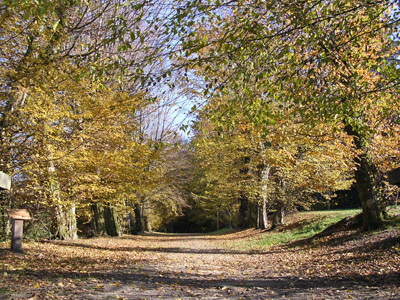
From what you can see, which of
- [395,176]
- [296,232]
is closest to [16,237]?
[395,176]

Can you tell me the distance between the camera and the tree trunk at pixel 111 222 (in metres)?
19.1

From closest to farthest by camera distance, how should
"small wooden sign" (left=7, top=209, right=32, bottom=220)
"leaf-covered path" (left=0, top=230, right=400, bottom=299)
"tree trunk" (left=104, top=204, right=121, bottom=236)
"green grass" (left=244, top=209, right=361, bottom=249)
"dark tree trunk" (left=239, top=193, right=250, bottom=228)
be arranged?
"leaf-covered path" (left=0, top=230, right=400, bottom=299) < "small wooden sign" (left=7, top=209, right=32, bottom=220) < "green grass" (left=244, top=209, right=361, bottom=249) < "tree trunk" (left=104, top=204, right=121, bottom=236) < "dark tree trunk" (left=239, top=193, right=250, bottom=228)

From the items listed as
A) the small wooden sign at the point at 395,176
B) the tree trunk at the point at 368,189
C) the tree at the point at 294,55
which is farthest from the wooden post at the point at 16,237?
the tree trunk at the point at 368,189

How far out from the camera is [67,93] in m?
11.8

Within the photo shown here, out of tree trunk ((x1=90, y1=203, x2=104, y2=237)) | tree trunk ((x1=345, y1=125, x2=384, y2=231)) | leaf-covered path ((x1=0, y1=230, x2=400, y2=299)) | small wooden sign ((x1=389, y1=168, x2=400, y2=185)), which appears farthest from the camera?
tree trunk ((x1=90, y1=203, x2=104, y2=237))

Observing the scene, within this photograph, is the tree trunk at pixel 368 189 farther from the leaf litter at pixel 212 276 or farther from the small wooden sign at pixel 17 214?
the small wooden sign at pixel 17 214

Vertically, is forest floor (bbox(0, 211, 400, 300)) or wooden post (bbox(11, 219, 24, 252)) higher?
wooden post (bbox(11, 219, 24, 252))

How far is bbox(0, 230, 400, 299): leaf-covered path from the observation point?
18.3 ft

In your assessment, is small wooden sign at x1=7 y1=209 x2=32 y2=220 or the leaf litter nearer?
the leaf litter

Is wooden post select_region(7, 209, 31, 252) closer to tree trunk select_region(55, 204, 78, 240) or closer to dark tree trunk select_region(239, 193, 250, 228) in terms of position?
tree trunk select_region(55, 204, 78, 240)

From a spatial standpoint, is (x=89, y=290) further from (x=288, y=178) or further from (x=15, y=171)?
(x=288, y=178)

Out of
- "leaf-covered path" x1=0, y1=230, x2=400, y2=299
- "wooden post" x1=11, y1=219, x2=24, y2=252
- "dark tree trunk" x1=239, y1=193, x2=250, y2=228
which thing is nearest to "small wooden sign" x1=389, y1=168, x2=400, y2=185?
"leaf-covered path" x1=0, y1=230, x2=400, y2=299

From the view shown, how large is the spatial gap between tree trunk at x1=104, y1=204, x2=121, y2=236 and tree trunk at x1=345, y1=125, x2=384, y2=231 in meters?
12.7

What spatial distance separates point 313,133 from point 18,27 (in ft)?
27.7
